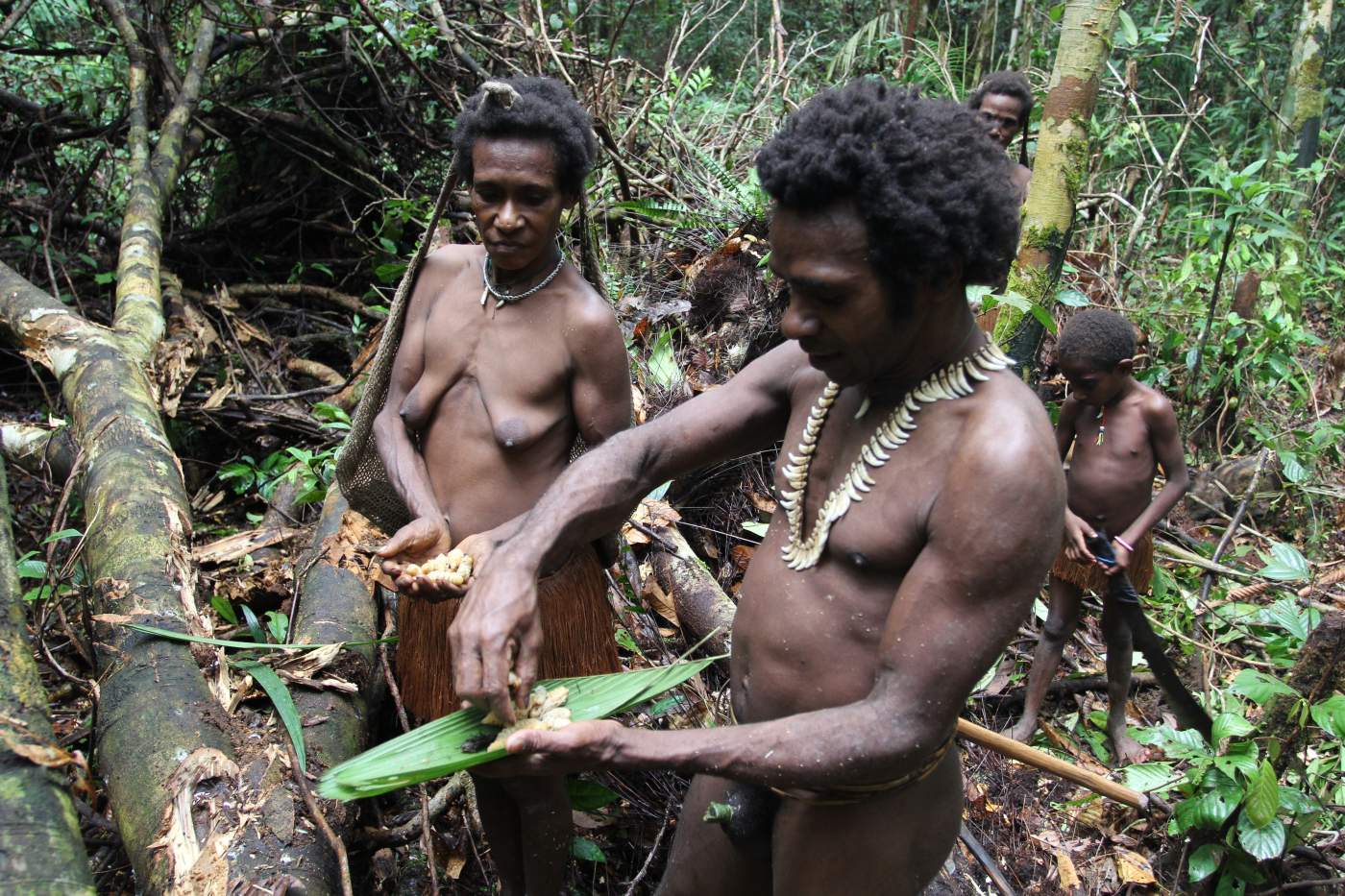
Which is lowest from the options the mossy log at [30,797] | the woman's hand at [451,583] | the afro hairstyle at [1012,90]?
the mossy log at [30,797]

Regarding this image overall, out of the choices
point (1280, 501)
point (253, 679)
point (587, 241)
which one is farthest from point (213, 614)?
point (1280, 501)

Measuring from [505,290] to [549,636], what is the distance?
0.97 m

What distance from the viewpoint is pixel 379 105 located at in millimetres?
6113

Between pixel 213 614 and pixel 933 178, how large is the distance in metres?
3.12

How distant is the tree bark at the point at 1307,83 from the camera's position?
6934mm

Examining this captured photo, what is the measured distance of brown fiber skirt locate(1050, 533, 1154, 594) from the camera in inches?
152

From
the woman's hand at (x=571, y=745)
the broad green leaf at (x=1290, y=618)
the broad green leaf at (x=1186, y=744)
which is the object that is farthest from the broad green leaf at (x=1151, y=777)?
the woman's hand at (x=571, y=745)

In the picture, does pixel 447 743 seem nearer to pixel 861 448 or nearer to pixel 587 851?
pixel 861 448

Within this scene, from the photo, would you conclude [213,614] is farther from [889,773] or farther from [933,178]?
[933,178]

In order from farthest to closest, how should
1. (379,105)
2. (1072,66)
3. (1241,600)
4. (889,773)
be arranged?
(379,105) → (1241,600) → (1072,66) → (889,773)

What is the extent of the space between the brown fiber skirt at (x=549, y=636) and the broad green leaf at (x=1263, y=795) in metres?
1.78

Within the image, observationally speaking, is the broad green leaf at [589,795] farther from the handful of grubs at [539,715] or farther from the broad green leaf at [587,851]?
the handful of grubs at [539,715]

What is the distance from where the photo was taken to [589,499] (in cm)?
188

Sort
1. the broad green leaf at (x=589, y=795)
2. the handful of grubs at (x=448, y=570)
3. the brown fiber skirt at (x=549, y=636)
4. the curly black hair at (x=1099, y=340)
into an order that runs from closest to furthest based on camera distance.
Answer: the handful of grubs at (x=448, y=570), the brown fiber skirt at (x=549, y=636), the broad green leaf at (x=589, y=795), the curly black hair at (x=1099, y=340)
